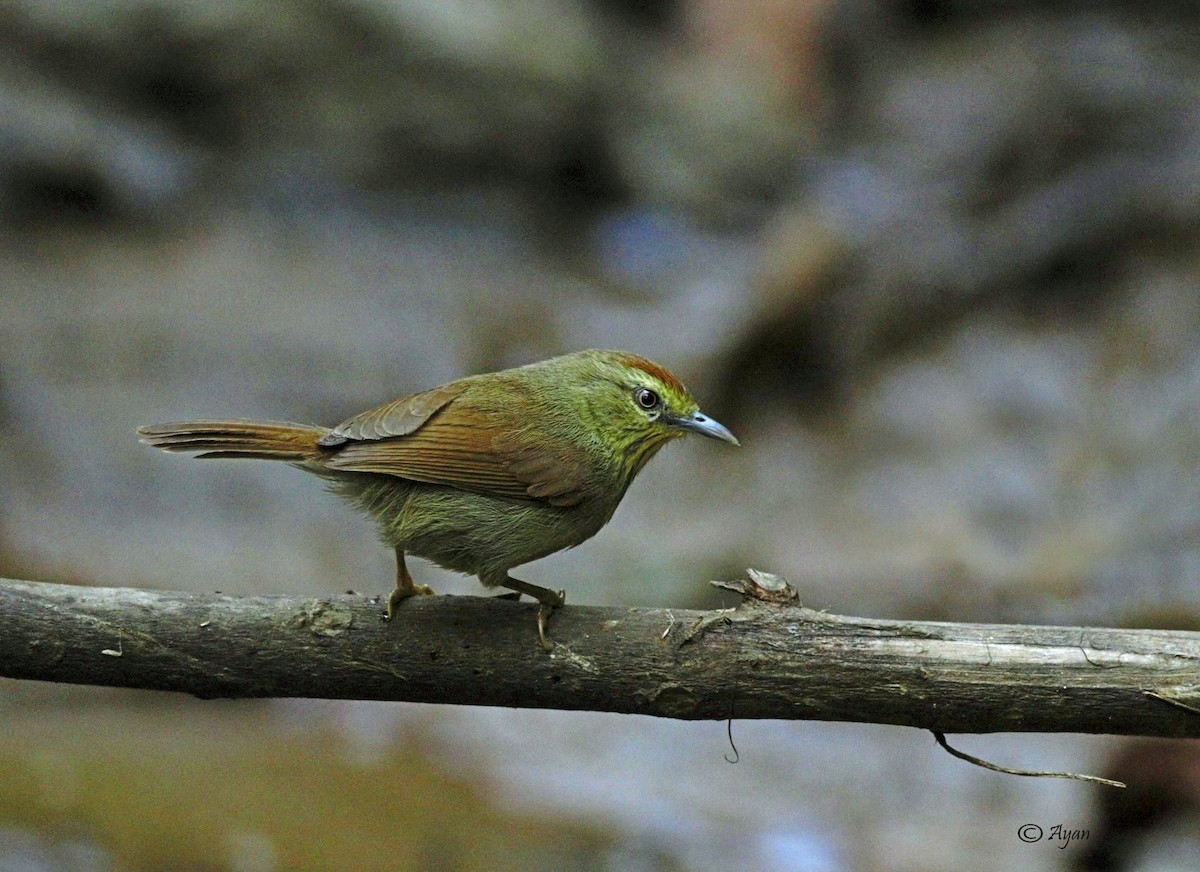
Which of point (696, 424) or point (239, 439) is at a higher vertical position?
point (696, 424)

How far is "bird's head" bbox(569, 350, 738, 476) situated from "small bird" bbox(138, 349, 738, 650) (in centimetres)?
1

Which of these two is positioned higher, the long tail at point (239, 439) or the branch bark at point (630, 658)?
the long tail at point (239, 439)

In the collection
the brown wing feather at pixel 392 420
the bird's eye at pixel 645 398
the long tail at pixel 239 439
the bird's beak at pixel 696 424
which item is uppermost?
the bird's eye at pixel 645 398

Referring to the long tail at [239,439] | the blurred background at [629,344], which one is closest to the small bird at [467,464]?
the long tail at [239,439]

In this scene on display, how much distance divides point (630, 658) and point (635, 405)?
1052 millimetres

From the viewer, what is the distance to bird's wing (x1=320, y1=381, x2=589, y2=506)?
4.12 m

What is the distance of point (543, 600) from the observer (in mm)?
3936

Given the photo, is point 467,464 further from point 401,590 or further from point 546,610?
point 546,610

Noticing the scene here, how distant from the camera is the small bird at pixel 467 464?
4.11 m

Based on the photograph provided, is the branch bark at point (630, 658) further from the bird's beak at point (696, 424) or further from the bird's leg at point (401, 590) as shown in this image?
the bird's beak at point (696, 424)

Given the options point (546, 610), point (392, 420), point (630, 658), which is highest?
point (392, 420)

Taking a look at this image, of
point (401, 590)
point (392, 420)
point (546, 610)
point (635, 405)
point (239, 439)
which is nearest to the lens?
point (546, 610)

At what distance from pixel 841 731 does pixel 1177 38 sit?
858cm

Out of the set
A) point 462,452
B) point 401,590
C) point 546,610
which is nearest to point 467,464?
point 462,452
